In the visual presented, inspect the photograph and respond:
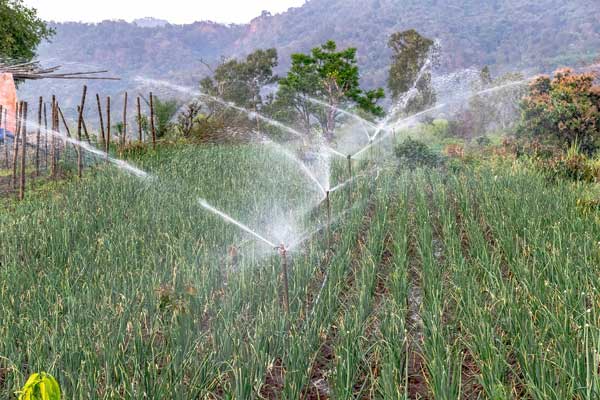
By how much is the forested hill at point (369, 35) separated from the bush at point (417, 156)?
3044 centimetres

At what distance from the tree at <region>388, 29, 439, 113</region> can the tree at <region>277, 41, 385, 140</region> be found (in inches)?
263

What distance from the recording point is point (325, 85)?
23688mm

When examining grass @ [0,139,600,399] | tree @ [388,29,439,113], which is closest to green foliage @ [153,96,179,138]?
grass @ [0,139,600,399]

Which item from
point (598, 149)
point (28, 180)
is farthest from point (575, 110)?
point (28, 180)

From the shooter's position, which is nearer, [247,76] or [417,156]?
[417,156]

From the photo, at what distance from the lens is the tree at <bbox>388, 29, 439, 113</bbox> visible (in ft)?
105

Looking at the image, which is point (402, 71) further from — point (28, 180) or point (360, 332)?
point (360, 332)

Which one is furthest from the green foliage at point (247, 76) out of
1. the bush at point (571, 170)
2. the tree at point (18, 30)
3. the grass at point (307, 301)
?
the grass at point (307, 301)

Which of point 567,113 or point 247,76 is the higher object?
point 247,76

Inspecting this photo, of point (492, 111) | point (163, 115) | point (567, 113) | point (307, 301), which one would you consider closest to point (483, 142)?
point (567, 113)

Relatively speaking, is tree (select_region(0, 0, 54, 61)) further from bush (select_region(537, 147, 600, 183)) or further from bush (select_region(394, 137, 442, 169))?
bush (select_region(537, 147, 600, 183))

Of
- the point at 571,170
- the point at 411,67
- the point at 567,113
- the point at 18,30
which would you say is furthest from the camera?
the point at 411,67

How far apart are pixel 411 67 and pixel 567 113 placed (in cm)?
2108

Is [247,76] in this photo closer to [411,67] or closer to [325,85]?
[411,67]
